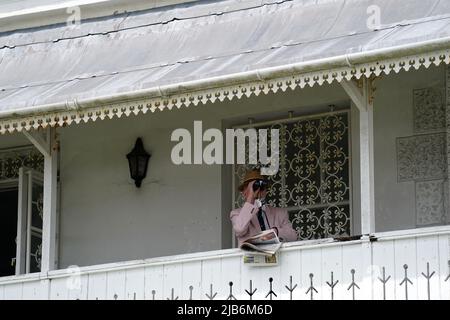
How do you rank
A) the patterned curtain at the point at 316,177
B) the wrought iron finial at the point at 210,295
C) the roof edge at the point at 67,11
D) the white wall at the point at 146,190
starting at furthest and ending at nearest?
the roof edge at the point at 67,11 → the white wall at the point at 146,190 → the patterned curtain at the point at 316,177 → the wrought iron finial at the point at 210,295

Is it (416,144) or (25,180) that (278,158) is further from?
(25,180)

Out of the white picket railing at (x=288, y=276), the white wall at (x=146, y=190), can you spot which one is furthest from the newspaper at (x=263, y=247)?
the white wall at (x=146, y=190)

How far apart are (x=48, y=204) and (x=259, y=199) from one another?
204 cm

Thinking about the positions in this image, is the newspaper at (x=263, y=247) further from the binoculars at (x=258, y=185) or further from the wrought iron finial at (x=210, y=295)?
the binoculars at (x=258, y=185)

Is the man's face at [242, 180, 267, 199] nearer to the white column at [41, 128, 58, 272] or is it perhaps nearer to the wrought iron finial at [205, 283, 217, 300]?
the wrought iron finial at [205, 283, 217, 300]

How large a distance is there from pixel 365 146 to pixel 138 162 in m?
3.29

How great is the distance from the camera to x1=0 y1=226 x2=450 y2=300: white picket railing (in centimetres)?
1519

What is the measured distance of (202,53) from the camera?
55.9ft

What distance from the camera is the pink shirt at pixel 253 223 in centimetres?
1631

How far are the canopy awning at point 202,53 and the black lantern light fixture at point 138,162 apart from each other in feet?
3.41

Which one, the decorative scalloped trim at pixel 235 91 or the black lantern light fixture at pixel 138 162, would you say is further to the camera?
the black lantern light fixture at pixel 138 162

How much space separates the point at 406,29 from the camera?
15688mm

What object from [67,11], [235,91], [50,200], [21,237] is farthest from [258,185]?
[67,11]

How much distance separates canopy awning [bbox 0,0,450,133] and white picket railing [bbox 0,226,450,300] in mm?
1354
